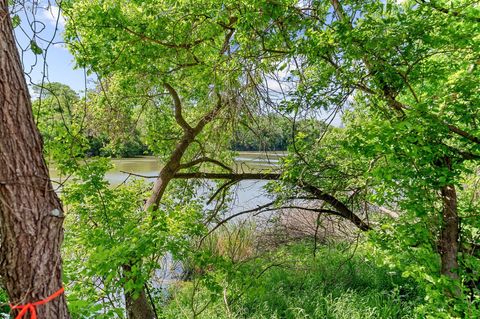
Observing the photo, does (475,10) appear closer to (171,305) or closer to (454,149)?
(454,149)

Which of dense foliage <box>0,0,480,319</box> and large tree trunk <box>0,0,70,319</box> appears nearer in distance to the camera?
large tree trunk <box>0,0,70,319</box>

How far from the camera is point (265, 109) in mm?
2924

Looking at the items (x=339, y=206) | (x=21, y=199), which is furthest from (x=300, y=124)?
(x=21, y=199)

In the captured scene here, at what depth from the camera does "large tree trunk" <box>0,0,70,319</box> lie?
1.23 metres

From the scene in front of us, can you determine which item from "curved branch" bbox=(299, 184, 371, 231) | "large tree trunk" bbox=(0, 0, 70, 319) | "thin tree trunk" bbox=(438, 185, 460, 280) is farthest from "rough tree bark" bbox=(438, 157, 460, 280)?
"large tree trunk" bbox=(0, 0, 70, 319)

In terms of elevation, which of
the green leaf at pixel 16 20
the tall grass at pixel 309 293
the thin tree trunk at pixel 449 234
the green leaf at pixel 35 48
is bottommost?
the tall grass at pixel 309 293

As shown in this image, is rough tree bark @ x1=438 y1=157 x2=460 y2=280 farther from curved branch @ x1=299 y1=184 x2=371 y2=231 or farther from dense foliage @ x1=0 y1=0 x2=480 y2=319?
curved branch @ x1=299 y1=184 x2=371 y2=231

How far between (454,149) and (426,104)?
1.42 feet

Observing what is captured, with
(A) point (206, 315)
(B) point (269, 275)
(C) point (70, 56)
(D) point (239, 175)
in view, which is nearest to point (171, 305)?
(A) point (206, 315)

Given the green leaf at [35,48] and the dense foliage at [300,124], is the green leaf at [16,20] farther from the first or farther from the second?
the dense foliage at [300,124]

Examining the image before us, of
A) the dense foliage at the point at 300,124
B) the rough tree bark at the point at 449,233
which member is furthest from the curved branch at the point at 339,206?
the rough tree bark at the point at 449,233

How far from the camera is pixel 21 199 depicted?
1258 millimetres

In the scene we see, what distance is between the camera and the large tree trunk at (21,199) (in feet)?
4.05

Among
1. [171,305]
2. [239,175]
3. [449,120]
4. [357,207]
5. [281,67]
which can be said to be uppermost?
[281,67]
